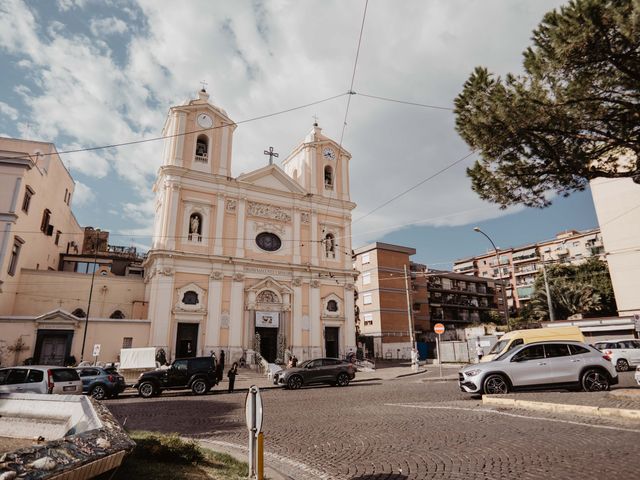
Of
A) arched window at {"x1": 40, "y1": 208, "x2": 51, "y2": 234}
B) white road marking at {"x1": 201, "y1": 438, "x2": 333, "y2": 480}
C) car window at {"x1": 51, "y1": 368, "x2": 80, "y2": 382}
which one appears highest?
arched window at {"x1": 40, "y1": 208, "x2": 51, "y2": 234}

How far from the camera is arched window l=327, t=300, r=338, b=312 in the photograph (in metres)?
33.8

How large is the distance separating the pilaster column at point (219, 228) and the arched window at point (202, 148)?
3477mm

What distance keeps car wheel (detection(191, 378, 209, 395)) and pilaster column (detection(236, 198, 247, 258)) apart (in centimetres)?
1508

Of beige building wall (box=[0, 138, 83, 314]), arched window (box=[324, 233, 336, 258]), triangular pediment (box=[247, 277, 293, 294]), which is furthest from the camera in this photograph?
arched window (box=[324, 233, 336, 258])

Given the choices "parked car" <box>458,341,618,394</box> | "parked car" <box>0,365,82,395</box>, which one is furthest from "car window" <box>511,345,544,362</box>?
"parked car" <box>0,365,82,395</box>

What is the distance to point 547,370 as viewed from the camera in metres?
10.9

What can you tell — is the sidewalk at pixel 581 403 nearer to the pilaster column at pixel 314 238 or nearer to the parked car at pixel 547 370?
the parked car at pixel 547 370

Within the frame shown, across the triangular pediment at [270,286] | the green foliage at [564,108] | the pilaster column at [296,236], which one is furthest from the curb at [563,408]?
the pilaster column at [296,236]

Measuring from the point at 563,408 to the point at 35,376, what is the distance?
47.3ft

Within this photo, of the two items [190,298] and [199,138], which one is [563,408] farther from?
[199,138]

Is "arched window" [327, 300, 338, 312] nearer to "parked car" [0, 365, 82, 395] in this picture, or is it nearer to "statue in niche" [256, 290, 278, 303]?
"statue in niche" [256, 290, 278, 303]

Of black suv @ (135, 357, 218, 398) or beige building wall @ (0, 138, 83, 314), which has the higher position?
beige building wall @ (0, 138, 83, 314)

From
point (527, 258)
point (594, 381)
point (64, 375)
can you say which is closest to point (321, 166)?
point (64, 375)

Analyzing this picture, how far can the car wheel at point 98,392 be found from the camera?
15047 millimetres
